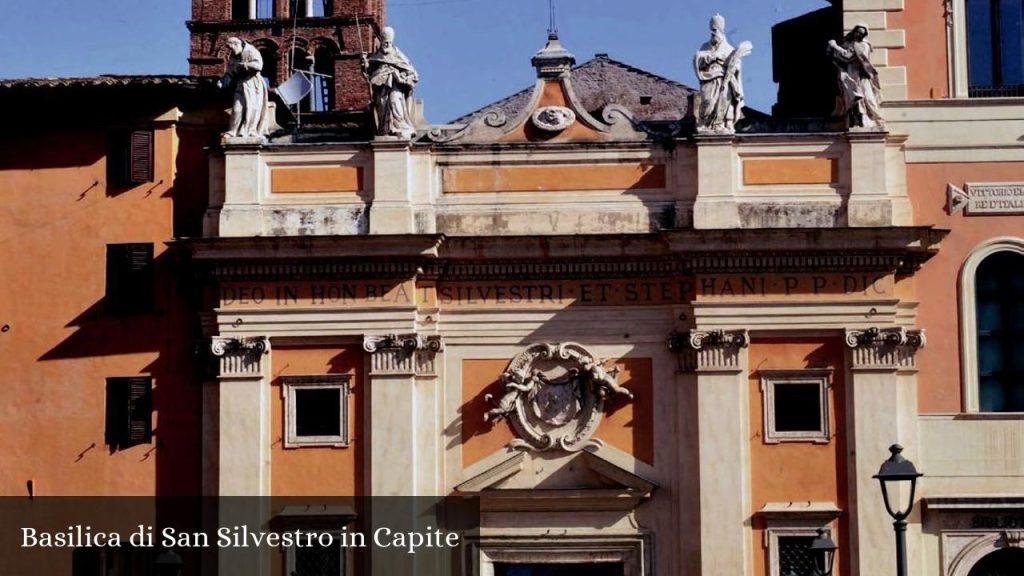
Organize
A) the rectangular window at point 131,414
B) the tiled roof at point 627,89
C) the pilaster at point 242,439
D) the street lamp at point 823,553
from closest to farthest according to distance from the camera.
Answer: the street lamp at point 823,553 < the pilaster at point 242,439 < the rectangular window at point 131,414 < the tiled roof at point 627,89

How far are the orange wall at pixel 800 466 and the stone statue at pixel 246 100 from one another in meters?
7.87

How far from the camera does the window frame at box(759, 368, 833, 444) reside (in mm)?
27312

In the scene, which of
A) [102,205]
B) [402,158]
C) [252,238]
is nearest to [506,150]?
[402,158]

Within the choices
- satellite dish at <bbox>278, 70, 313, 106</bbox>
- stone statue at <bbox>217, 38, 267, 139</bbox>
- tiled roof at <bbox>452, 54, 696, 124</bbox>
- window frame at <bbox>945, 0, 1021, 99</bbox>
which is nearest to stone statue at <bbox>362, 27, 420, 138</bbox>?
stone statue at <bbox>217, 38, 267, 139</bbox>

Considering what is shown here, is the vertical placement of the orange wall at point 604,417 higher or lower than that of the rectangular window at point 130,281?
lower

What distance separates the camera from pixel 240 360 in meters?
27.8

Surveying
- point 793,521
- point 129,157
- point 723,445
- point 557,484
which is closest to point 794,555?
point 793,521

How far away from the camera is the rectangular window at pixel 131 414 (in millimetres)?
28094

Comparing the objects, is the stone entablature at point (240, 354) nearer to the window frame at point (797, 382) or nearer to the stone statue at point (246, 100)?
the stone statue at point (246, 100)

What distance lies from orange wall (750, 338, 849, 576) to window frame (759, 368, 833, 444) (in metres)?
0.06

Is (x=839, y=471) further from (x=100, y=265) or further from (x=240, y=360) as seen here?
(x=100, y=265)

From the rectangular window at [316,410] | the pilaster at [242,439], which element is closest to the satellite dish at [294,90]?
the pilaster at [242,439]

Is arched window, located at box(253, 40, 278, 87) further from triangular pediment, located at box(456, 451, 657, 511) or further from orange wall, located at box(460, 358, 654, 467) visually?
triangular pediment, located at box(456, 451, 657, 511)

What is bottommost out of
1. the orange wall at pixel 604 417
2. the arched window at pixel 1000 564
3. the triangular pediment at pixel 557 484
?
the arched window at pixel 1000 564
